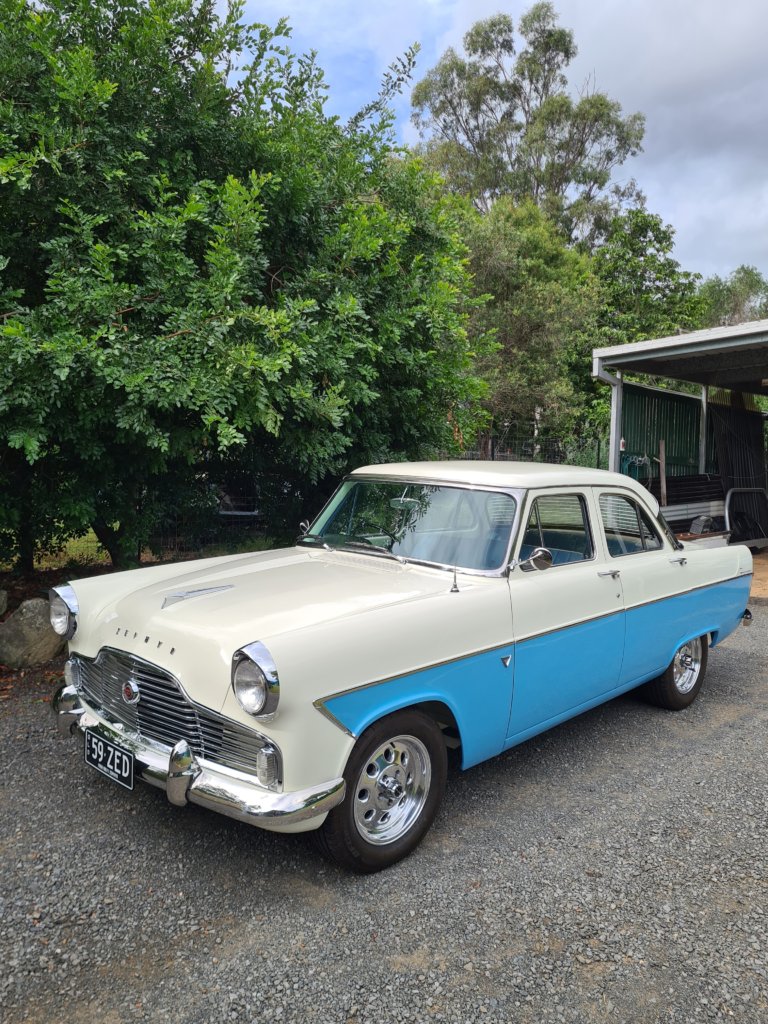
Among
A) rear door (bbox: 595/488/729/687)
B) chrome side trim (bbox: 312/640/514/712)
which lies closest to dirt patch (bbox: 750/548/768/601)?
rear door (bbox: 595/488/729/687)

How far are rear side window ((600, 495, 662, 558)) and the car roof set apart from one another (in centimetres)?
11

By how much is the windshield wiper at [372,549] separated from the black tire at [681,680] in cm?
210

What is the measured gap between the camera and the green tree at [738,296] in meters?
43.8

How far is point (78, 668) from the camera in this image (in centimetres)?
331

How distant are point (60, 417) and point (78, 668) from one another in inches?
82.6

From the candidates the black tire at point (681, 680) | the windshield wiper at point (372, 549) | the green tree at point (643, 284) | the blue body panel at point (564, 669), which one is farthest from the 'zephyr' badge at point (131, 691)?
the green tree at point (643, 284)

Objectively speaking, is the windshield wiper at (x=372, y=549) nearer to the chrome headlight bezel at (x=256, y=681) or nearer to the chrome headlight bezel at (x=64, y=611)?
the chrome headlight bezel at (x=256, y=681)

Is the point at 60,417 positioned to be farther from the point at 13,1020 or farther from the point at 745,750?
the point at 745,750

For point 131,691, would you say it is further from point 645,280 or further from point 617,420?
point 645,280

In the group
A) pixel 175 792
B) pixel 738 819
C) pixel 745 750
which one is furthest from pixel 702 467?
pixel 175 792

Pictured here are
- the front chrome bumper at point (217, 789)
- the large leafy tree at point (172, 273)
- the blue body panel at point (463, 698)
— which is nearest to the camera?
the front chrome bumper at point (217, 789)

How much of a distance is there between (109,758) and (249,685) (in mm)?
873

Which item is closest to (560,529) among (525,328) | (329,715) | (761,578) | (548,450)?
(329,715)

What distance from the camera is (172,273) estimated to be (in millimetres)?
4883
